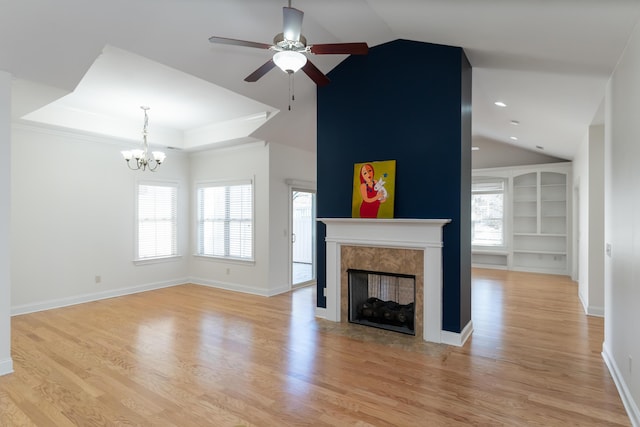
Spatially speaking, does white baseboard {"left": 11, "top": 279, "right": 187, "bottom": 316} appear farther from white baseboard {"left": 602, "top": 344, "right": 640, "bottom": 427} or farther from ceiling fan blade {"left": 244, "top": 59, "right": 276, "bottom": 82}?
white baseboard {"left": 602, "top": 344, "right": 640, "bottom": 427}

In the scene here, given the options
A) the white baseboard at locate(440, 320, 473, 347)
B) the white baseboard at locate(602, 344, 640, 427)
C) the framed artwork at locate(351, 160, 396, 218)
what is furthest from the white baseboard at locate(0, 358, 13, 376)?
the white baseboard at locate(602, 344, 640, 427)

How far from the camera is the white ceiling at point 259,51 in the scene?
8.80 feet

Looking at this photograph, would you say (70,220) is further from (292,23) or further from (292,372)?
(292,23)

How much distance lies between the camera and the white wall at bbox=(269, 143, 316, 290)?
20.5 ft

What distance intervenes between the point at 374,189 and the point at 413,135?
788mm

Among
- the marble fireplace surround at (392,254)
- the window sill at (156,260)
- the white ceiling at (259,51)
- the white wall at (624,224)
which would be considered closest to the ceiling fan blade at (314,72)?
the white ceiling at (259,51)

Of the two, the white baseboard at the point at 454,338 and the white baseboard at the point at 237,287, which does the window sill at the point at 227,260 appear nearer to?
the white baseboard at the point at 237,287

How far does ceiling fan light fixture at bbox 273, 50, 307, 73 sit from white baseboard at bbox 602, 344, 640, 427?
3281mm

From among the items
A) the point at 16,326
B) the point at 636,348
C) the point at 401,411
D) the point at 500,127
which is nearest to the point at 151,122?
the point at 16,326

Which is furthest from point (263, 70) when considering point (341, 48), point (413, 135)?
point (413, 135)

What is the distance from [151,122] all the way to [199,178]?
57.0 inches

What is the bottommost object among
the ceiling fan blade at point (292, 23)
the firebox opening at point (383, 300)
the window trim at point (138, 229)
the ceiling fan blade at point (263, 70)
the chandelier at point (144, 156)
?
the firebox opening at point (383, 300)

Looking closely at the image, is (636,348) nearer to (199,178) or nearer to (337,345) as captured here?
(337,345)

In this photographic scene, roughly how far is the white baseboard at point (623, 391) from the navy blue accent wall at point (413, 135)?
1.29 metres
